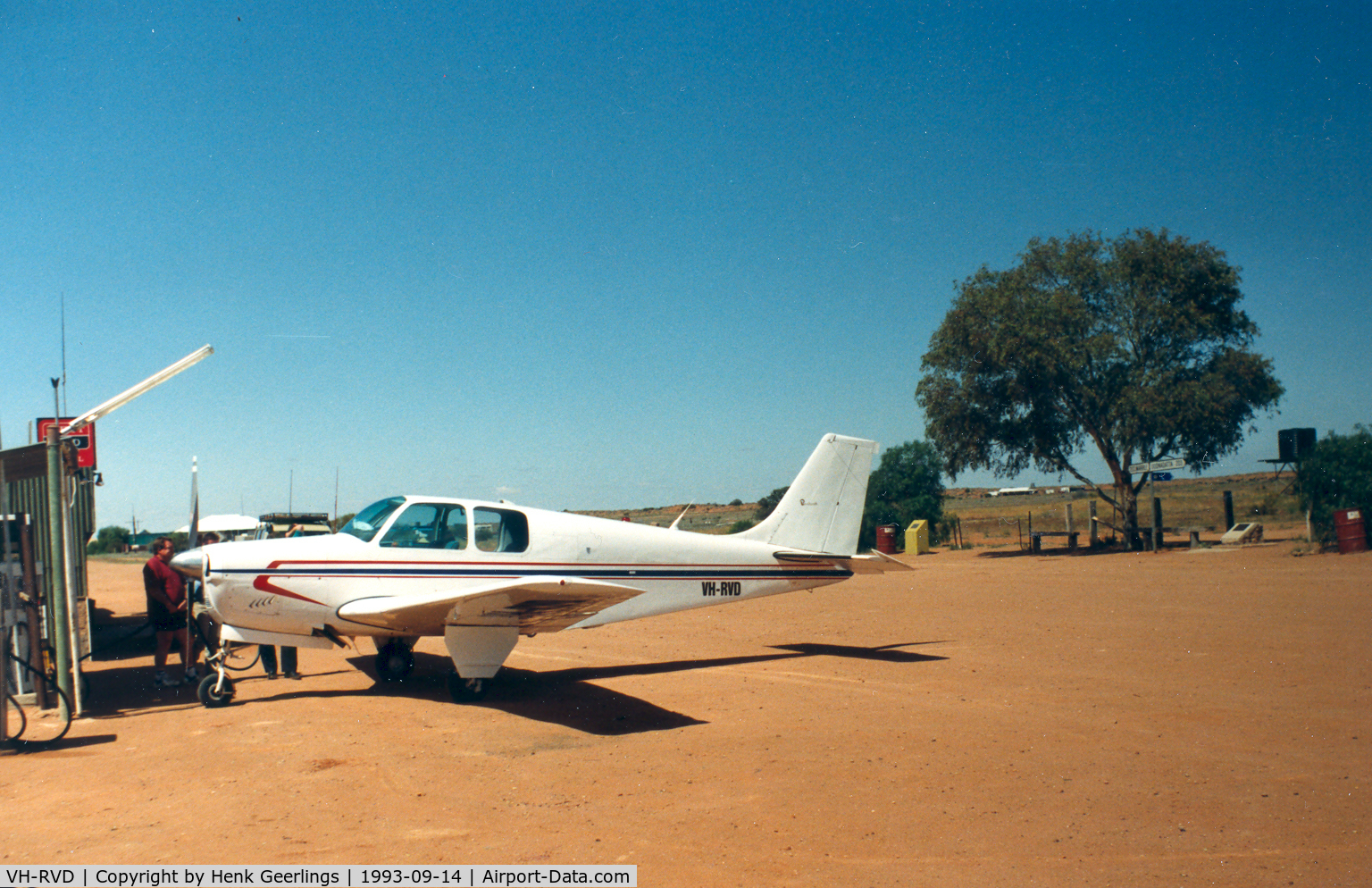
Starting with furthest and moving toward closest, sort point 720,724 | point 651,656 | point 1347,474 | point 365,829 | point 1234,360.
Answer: point 1234,360
point 1347,474
point 651,656
point 720,724
point 365,829

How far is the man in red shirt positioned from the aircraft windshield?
7.26 feet

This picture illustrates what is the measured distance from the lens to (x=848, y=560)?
11.2 m

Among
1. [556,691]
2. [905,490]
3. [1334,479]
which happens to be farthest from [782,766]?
[905,490]

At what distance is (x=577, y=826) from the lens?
4.78m

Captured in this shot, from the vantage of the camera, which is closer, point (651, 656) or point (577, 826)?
point (577, 826)

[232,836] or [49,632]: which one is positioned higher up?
[49,632]

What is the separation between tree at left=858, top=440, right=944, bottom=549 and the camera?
3900cm

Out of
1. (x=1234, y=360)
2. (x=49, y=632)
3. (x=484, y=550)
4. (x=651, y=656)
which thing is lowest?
(x=651, y=656)

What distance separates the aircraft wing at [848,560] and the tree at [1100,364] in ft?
70.1

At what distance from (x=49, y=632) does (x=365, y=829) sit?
249 inches

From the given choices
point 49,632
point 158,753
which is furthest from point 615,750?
point 49,632

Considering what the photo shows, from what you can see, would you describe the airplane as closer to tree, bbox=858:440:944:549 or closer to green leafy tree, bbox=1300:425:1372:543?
green leafy tree, bbox=1300:425:1372:543

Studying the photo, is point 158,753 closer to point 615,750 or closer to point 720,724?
point 615,750

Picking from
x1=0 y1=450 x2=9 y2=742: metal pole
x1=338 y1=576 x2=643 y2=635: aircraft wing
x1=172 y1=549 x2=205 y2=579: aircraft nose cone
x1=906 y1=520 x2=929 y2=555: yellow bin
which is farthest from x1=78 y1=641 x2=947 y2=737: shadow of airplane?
x1=906 y1=520 x2=929 y2=555: yellow bin
